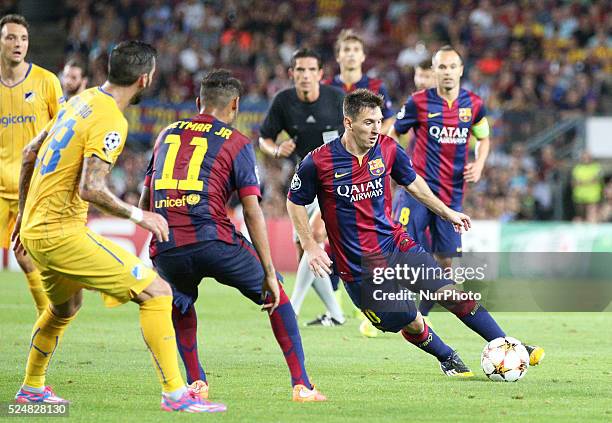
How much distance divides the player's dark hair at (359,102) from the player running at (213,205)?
1.05 m

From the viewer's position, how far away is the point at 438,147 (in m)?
11.1

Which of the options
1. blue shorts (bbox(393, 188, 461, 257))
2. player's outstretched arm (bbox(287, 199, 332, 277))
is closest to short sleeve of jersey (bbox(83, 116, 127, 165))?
player's outstretched arm (bbox(287, 199, 332, 277))

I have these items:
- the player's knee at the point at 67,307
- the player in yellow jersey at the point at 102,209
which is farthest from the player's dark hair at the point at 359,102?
the player's knee at the point at 67,307

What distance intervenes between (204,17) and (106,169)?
2156 centimetres

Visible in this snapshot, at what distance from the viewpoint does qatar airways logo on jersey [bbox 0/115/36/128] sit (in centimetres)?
977

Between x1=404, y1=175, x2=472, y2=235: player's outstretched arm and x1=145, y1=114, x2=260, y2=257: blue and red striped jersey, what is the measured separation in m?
1.67

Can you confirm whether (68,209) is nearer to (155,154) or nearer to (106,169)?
(106,169)

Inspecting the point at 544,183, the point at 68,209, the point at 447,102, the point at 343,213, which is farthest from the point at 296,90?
the point at 544,183

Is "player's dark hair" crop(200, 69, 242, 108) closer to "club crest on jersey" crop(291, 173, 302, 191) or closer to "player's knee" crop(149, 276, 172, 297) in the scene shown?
Result: "club crest on jersey" crop(291, 173, 302, 191)

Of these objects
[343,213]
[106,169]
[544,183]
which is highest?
[106,169]

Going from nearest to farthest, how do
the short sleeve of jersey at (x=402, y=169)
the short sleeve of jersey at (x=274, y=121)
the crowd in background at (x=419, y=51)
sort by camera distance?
the short sleeve of jersey at (x=402, y=169) → the short sleeve of jersey at (x=274, y=121) → the crowd in background at (x=419, y=51)

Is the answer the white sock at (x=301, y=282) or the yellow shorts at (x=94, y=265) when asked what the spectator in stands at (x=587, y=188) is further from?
the yellow shorts at (x=94, y=265)

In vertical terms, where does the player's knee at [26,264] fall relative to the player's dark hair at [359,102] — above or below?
below

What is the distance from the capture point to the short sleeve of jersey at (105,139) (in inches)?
248
